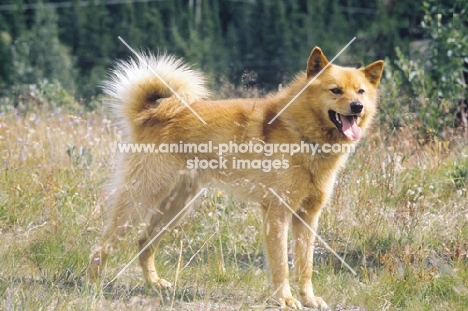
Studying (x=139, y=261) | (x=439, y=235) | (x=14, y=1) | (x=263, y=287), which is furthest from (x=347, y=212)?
(x=14, y=1)

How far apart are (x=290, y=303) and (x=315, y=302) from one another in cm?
17

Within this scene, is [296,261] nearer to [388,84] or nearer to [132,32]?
[388,84]

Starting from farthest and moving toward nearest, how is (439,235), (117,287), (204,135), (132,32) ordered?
1. (132,32)
2. (439,235)
3. (204,135)
4. (117,287)

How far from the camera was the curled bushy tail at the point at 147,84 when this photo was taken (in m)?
4.04

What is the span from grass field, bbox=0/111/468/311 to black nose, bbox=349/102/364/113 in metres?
0.61

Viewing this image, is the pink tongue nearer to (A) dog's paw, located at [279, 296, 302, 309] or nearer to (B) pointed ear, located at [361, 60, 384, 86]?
(B) pointed ear, located at [361, 60, 384, 86]

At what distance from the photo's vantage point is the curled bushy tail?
13.2 feet

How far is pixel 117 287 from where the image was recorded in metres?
3.71

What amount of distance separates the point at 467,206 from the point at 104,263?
2210 mm

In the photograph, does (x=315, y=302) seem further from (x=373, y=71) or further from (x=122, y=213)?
(x=373, y=71)

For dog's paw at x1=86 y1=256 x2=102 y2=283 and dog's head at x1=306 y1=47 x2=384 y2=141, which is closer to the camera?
dog's paw at x1=86 y1=256 x2=102 y2=283

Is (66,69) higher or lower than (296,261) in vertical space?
higher

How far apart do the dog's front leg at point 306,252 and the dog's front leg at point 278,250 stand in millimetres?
89

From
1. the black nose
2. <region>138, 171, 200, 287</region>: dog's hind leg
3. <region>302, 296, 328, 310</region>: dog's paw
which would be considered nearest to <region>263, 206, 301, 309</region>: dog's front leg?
<region>302, 296, 328, 310</region>: dog's paw
